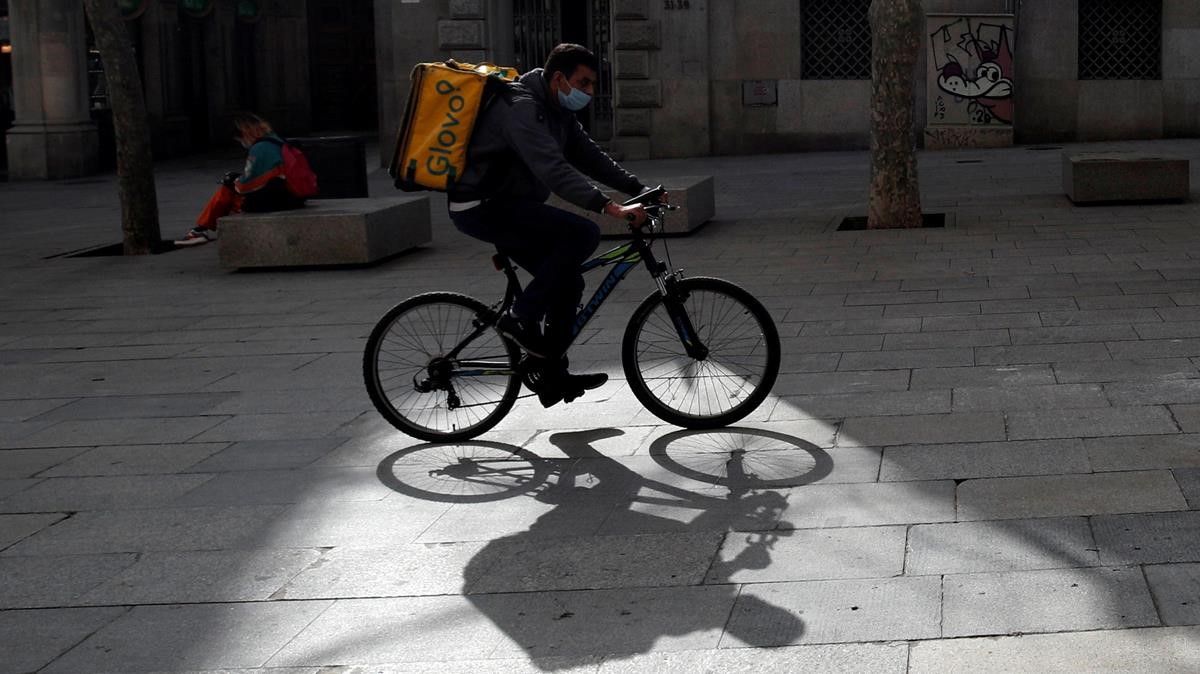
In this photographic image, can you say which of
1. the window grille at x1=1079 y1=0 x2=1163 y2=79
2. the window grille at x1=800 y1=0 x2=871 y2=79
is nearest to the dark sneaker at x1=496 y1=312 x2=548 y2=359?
the window grille at x1=800 y1=0 x2=871 y2=79

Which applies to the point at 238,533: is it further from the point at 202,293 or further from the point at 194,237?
the point at 194,237

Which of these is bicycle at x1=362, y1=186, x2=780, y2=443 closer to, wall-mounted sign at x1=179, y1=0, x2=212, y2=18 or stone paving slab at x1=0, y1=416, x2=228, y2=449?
stone paving slab at x1=0, y1=416, x2=228, y2=449

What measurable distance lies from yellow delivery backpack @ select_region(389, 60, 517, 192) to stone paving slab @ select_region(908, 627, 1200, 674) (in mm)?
3000

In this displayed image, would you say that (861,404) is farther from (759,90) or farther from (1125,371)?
(759,90)

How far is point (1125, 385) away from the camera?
678 centimetres

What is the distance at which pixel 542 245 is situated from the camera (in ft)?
21.0

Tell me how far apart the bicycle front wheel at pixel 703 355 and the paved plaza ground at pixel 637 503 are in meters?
0.12

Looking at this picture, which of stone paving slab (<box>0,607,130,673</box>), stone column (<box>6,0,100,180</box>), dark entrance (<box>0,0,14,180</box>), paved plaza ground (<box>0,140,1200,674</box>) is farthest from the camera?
dark entrance (<box>0,0,14,180</box>)

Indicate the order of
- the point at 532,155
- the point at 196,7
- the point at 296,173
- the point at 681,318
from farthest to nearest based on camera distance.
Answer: the point at 196,7 → the point at 296,173 → the point at 681,318 → the point at 532,155

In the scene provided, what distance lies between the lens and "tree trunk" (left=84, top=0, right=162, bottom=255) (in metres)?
13.8

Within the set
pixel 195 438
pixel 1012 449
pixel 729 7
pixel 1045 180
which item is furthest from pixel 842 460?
pixel 729 7

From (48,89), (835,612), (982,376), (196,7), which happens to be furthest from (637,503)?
(196,7)

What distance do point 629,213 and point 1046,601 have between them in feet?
7.73

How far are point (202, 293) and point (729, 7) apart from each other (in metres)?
13.6
